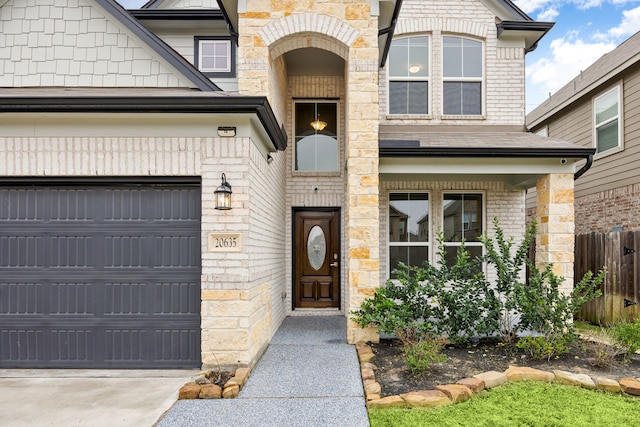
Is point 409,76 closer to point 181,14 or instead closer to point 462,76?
point 462,76

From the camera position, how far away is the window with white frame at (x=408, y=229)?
7.88 m

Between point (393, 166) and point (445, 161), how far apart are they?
83 centimetres

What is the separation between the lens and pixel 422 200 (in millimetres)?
7938

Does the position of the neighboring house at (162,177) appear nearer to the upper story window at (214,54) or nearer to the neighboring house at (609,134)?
the upper story window at (214,54)

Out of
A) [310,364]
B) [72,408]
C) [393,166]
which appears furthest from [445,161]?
[72,408]

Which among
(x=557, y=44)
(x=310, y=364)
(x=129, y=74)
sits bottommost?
(x=310, y=364)

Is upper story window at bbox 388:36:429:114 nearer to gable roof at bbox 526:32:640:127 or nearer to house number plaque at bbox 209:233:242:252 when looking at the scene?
gable roof at bbox 526:32:640:127

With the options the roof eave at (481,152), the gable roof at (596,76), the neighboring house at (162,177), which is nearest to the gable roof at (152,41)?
the neighboring house at (162,177)

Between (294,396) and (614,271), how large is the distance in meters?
6.31

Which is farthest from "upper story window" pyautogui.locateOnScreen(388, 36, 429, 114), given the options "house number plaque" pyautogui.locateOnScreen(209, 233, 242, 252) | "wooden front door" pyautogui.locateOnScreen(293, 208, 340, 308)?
"house number plaque" pyautogui.locateOnScreen(209, 233, 242, 252)

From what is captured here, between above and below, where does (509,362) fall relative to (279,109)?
below

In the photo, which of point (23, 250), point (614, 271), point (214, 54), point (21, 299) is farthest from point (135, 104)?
point (614, 271)

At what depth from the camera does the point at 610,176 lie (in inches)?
352

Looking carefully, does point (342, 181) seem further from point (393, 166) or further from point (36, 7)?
point (36, 7)
